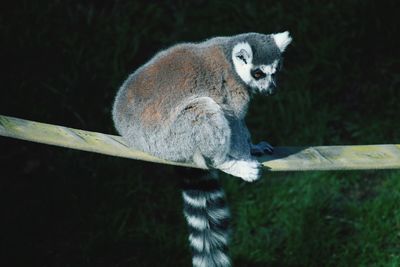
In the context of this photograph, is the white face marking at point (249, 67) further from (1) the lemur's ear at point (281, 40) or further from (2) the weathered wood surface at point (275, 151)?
(2) the weathered wood surface at point (275, 151)

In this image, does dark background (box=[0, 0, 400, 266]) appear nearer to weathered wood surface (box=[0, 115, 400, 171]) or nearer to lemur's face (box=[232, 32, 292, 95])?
weathered wood surface (box=[0, 115, 400, 171])


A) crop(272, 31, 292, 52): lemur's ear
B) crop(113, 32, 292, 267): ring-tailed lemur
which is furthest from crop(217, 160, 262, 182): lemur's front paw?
crop(272, 31, 292, 52): lemur's ear

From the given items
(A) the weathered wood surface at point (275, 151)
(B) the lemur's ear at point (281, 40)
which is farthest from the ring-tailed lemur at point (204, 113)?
(A) the weathered wood surface at point (275, 151)

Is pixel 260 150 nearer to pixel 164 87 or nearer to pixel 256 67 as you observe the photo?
pixel 256 67

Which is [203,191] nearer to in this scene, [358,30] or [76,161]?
[76,161]

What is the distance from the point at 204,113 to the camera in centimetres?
391

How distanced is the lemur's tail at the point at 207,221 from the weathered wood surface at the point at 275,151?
154 mm

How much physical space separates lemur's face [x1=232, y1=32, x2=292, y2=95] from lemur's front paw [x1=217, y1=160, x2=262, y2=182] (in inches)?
17.7

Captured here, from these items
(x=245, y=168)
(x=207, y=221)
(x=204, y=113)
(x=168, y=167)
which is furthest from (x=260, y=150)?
(x=168, y=167)

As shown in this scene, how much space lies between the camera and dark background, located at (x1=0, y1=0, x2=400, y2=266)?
16.7 ft

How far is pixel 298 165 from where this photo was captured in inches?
151

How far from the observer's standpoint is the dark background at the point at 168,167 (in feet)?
16.7

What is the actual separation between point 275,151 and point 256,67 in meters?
0.49

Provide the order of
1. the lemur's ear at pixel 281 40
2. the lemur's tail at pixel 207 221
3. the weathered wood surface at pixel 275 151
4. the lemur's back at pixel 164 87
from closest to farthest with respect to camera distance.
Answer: the weathered wood surface at pixel 275 151 → the lemur's tail at pixel 207 221 → the lemur's back at pixel 164 87 → the lemur's ear at pixel 281 40
